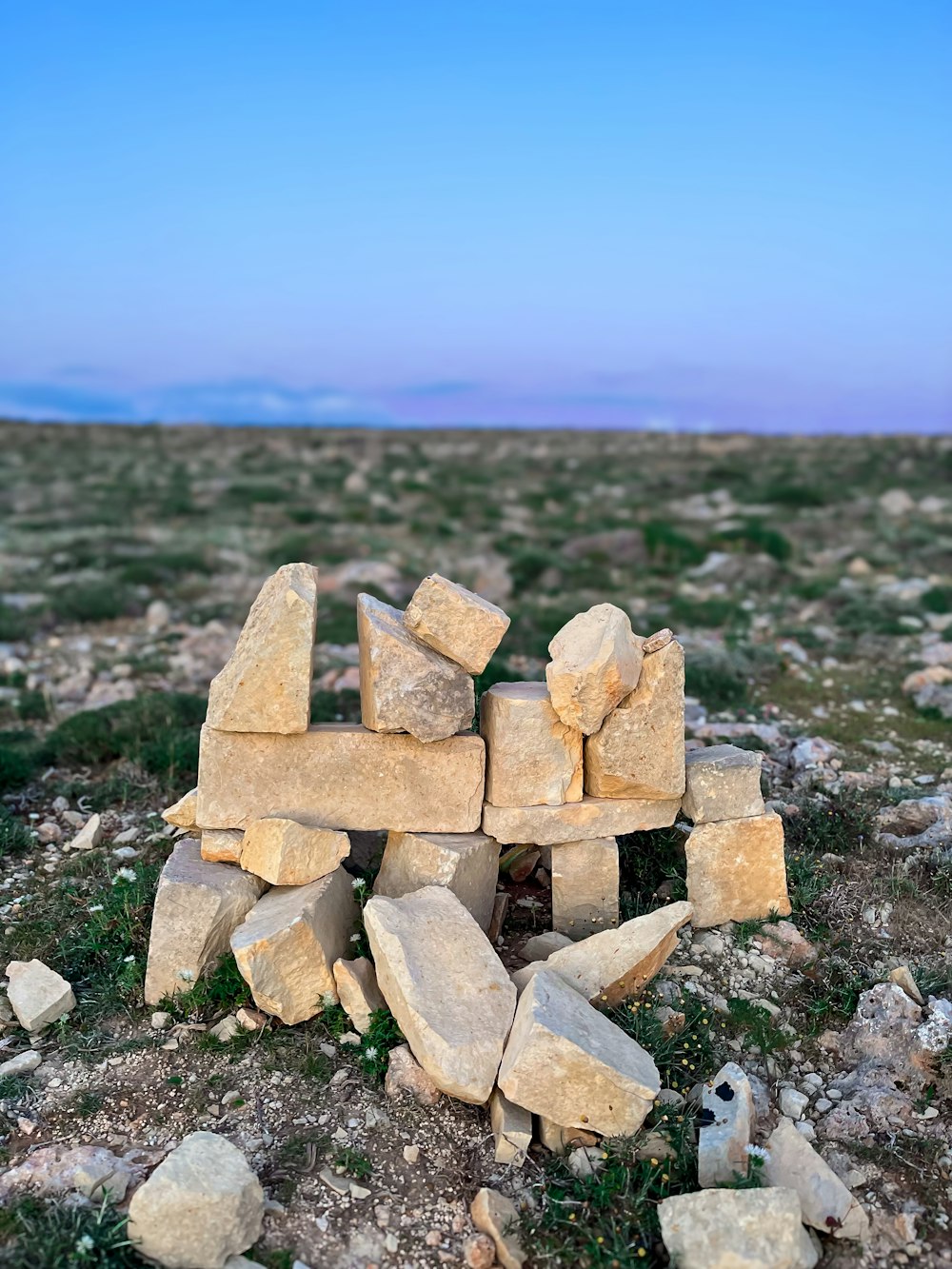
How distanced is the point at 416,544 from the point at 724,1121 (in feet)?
53.1

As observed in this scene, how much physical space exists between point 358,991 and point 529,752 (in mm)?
1337

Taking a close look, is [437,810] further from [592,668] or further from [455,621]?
[592,668]

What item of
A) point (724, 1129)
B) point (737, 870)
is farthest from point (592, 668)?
point (724, 1129)

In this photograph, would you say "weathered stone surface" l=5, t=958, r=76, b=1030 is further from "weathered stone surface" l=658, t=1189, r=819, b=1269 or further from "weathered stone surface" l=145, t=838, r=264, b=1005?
"weathered stone surface" l=658, t=1189, r=819, b=1269

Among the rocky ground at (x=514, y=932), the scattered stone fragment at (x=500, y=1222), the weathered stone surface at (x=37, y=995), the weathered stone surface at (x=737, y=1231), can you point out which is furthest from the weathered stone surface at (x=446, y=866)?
the weathered stone surface at (x=737, y=1231)

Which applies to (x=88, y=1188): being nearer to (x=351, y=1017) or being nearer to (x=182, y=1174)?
(x=182, y=1174)

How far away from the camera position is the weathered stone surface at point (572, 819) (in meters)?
4.86

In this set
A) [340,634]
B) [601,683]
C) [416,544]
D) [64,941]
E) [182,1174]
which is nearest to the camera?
[182,1174]

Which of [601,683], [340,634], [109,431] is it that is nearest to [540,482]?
[340,634]

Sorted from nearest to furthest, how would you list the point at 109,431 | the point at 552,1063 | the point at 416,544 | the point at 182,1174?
the point at 182,1174 < the point at 552,1063 < the point at 416,544 < the point at 109,431

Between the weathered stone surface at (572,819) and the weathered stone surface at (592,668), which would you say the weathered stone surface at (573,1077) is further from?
the weathered stone surface at (592,668)

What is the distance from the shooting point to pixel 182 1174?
3.34m

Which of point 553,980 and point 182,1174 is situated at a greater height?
point 553,980

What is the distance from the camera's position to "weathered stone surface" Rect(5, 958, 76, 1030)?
4.50 meters
